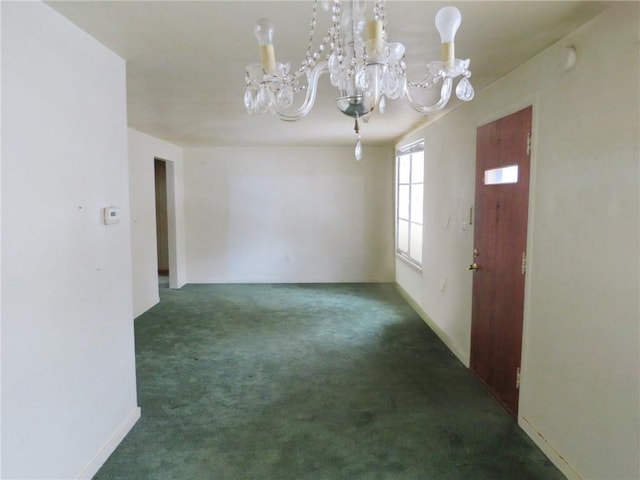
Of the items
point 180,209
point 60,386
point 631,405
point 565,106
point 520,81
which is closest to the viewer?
point 631,405

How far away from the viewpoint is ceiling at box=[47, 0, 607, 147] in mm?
1700

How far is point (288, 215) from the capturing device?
6652 mm

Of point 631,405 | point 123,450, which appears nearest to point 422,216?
point 631,405

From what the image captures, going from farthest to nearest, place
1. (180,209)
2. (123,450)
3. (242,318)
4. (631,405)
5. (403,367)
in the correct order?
(180,209), (242,318), (403,367), (123,450), (631,405)

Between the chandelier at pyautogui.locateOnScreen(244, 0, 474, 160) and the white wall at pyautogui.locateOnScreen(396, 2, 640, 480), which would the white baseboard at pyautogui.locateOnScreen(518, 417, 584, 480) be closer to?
the white wall at pyautogui.locateOnScreen(396, 2, 640, 480)

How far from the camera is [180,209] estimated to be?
6461 millimetres

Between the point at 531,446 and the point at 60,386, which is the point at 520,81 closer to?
the point at 531,446

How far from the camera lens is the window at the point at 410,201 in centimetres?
Answer: 525

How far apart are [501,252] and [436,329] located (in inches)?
67.3

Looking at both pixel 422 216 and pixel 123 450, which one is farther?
pixel 422 216

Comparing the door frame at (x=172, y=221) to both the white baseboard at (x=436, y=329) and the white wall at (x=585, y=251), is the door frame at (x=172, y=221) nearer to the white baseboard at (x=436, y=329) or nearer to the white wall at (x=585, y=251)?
the white baseboard at (x=436, y=329)

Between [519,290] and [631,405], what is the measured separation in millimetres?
964

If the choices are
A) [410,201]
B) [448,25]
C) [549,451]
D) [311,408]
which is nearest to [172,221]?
[410,201]

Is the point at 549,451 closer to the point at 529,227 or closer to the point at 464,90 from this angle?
the point at 529,227
